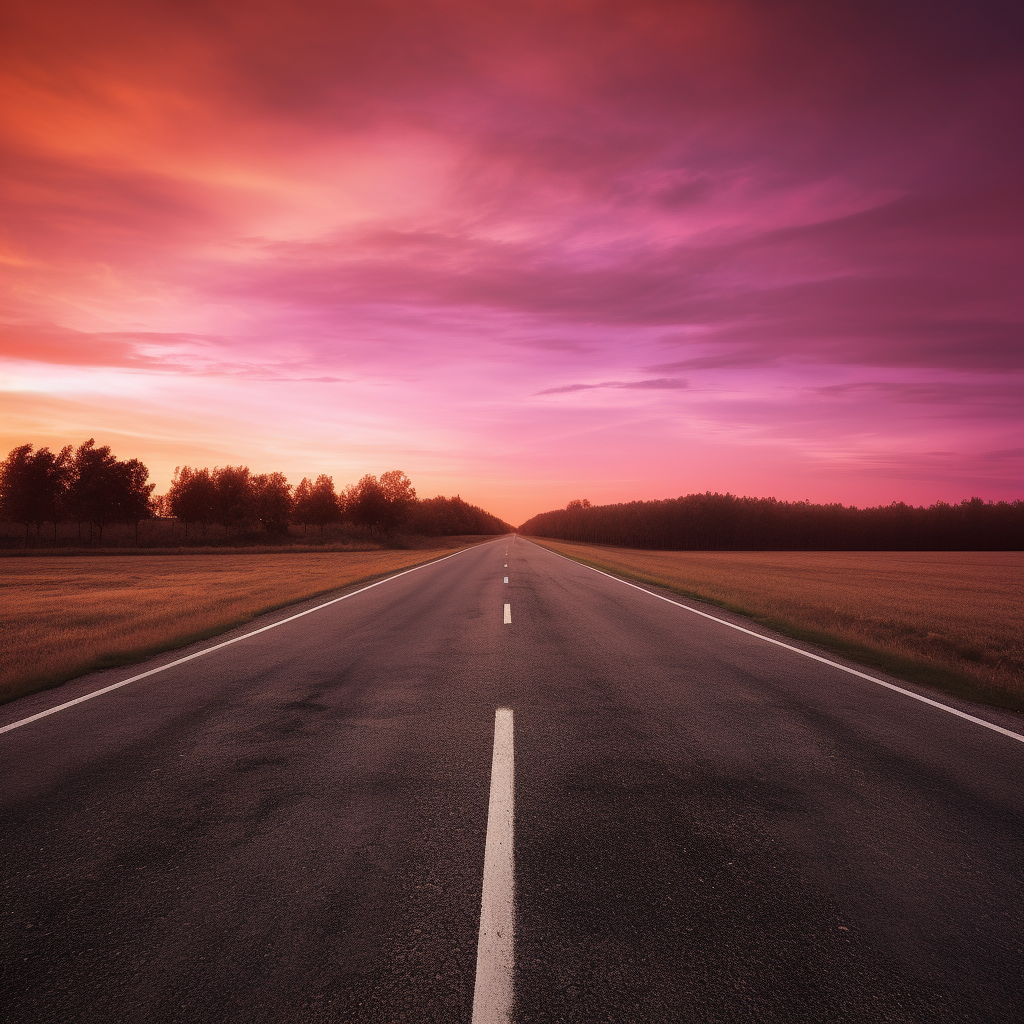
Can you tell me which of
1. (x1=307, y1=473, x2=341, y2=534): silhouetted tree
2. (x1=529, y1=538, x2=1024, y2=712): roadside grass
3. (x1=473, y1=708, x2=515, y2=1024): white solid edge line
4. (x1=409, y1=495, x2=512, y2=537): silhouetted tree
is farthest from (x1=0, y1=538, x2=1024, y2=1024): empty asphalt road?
(x1=409, y1=495, x2=512, y2=537): silhouetted tree

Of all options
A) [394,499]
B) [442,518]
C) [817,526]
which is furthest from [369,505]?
[817,526]

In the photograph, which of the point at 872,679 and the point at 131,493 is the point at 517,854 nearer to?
the point at 872,679

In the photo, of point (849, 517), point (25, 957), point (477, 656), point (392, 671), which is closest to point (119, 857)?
point (25, 957)

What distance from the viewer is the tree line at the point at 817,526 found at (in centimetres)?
10138

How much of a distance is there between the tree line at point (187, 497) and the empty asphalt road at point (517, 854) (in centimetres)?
6761

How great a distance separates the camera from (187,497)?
78.5 m

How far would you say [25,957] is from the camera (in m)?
2.49

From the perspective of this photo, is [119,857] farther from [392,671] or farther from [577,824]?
[392,671]

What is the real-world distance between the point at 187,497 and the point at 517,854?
292ft

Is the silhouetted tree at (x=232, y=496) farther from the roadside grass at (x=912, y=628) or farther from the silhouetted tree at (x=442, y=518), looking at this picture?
the roadside grass at (x=912, y=628)

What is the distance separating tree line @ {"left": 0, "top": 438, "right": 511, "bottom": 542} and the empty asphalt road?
6761cm

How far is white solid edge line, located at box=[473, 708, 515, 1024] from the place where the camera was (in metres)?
2.21

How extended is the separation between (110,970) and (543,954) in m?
1.95

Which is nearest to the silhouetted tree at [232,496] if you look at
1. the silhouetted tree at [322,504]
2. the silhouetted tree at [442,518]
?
the silhouetted tree at [322,504]
